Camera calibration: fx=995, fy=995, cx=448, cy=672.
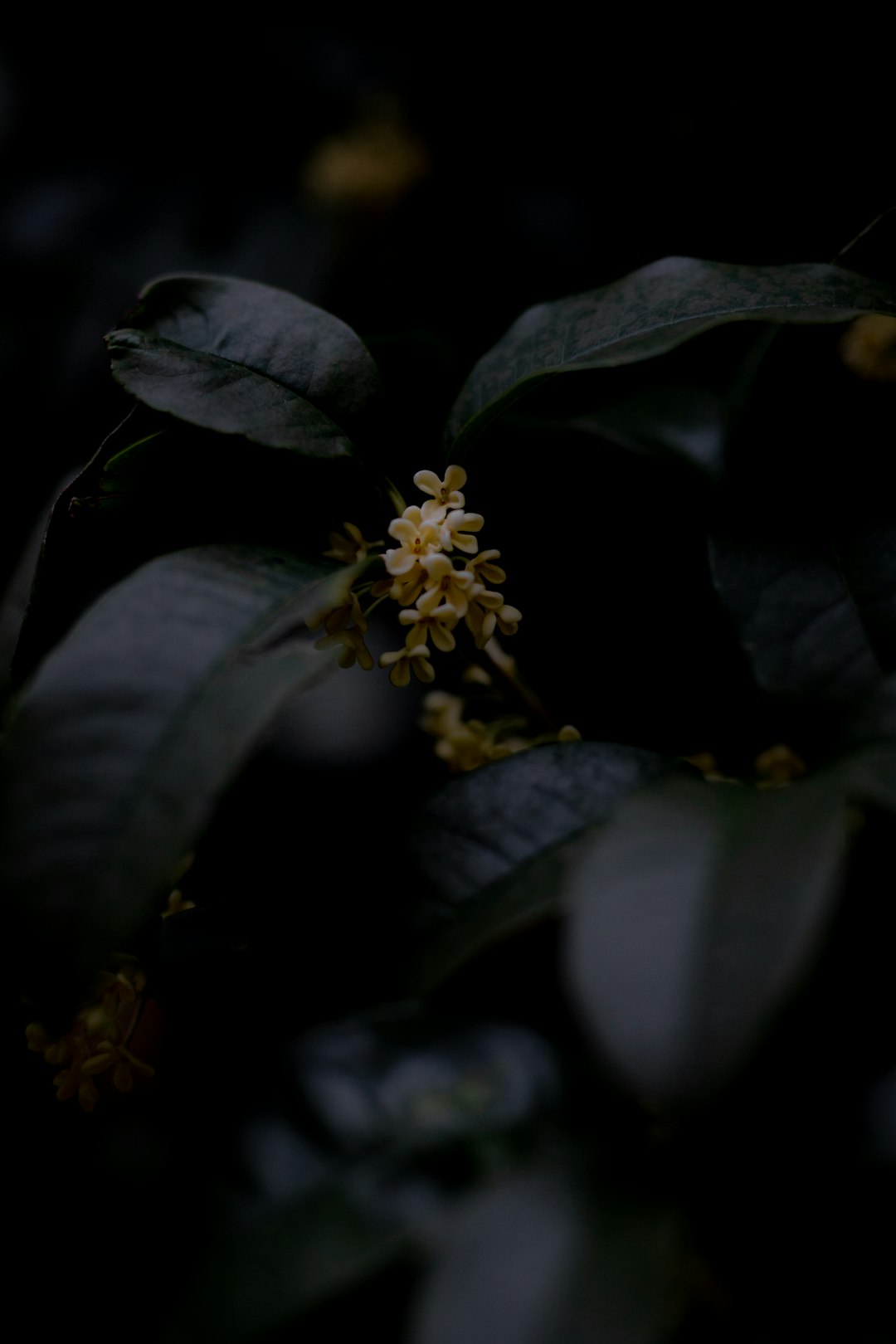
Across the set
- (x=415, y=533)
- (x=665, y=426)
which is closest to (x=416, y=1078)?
(x=415, y=533)

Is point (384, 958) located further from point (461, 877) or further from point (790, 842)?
point (790, 842)

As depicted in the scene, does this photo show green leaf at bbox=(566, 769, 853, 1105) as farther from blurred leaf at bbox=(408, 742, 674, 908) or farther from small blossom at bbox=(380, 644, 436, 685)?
small blossom at bbox=(380, 644, 436, 685)

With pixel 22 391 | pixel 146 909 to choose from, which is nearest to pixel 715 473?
pixel 146 909

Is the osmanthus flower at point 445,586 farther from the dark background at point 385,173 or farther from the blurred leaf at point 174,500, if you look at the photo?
the dark background at point 385,173

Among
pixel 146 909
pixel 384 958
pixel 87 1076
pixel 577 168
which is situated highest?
pixel 577 168

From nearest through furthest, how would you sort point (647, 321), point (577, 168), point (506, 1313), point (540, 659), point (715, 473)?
point (506, 1313) → point (647, 321) → point (715, 473) → point (540, 659) → point (577, 168)

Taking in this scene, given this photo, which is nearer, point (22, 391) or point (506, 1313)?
point (506, 1313)
